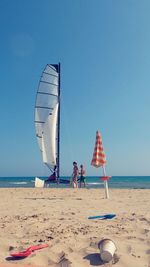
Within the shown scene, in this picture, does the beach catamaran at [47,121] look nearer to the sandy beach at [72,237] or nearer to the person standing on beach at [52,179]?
the person standing on beach at [52,179]

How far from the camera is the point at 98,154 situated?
10938 mm

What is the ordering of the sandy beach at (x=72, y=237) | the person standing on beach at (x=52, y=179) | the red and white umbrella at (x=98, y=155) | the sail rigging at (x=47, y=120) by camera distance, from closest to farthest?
the sandy beach at (x=72, y=237) → the red and white umbrella at (x=98, y=155) → the person standing on beach at (x=52, y=179) → the sail rigging at (x=47, y=120)

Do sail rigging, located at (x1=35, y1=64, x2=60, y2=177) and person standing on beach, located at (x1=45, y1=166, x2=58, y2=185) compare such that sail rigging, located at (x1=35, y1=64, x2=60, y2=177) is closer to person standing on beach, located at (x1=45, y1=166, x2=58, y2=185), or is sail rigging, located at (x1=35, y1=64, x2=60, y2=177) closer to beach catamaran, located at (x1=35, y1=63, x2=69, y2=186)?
beach catamaran, located at (x1=35, y1=63, x2=69, y2=186)

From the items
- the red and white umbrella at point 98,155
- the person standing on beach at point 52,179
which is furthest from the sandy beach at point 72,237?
the person standing on beach at point 52,179

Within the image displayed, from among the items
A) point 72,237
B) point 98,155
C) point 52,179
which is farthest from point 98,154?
point 52,179

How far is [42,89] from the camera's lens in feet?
82.9

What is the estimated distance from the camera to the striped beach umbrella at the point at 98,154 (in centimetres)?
1081

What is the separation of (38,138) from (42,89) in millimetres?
4560

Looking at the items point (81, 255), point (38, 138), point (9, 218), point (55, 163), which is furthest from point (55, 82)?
point (81, 255)

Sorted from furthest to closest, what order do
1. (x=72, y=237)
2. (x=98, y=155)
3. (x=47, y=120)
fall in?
(x=47, y=120) < (x=98, y=155) < (x=72, y=237)

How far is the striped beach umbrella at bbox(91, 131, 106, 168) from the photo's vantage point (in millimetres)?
10812

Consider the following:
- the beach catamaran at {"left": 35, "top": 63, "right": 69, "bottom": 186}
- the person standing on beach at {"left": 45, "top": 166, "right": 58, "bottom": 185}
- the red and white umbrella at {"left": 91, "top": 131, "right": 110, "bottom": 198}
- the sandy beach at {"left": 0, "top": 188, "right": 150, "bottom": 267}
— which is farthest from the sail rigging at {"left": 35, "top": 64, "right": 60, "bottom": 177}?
the sandy beach at {"left": 0, "top": 188, "right": 150, "bottom": 267}

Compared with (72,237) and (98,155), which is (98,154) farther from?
(72,237)

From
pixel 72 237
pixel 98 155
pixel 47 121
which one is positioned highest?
pixel 47 121
